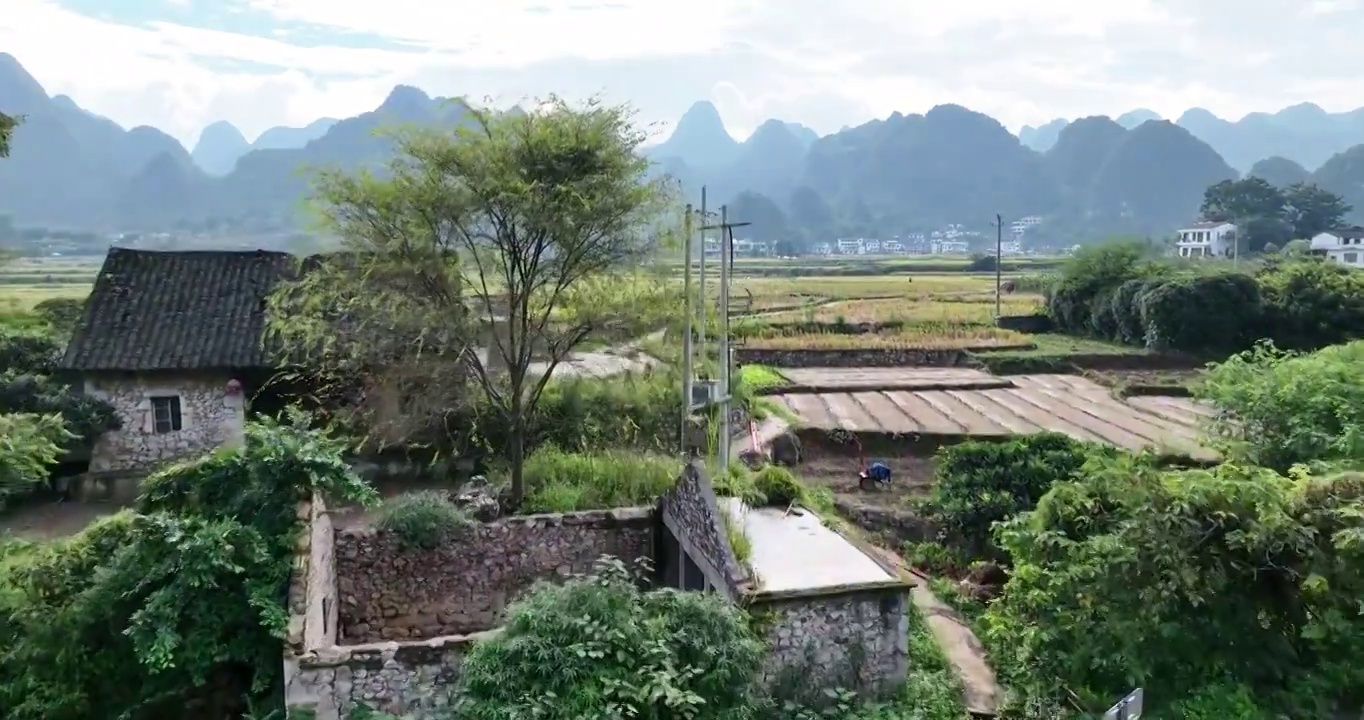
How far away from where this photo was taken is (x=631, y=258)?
37.6 feet

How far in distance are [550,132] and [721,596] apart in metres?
5.67

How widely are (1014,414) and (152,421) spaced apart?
16691mm

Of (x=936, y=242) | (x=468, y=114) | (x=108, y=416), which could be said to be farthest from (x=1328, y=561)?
(x=936, y=242)

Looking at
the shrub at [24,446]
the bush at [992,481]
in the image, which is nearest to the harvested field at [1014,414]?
the bush at [992,481]

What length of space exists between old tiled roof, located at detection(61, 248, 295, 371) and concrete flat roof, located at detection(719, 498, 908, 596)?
808 centimetres

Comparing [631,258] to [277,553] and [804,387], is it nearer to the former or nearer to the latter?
[277,553]

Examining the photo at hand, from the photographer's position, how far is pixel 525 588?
9.98 m

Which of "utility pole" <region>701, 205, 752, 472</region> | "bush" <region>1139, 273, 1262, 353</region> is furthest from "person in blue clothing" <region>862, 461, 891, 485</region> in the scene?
"bush" <region>1139, 273, 1262, 353</region>

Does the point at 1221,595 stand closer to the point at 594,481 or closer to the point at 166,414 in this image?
the point at 594,481

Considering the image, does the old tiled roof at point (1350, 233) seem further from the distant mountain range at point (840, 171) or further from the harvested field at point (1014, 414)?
the harvested field at point (1014, 414)

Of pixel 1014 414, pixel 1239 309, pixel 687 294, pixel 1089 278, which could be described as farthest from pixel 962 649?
pixel 1089 278

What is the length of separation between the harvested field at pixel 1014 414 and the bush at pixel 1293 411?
2368 mm

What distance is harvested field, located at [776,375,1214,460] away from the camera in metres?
18.3

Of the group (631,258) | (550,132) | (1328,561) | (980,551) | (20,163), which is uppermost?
(20,163)
